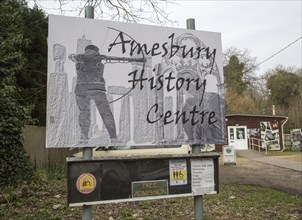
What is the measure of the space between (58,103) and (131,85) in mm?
688

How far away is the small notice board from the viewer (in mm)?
3057

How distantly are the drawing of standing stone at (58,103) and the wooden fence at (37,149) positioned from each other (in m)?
7.93

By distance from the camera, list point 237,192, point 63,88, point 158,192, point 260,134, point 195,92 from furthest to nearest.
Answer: point 260,134
point 237,192
point 195,92
point 158,192
point 63,88

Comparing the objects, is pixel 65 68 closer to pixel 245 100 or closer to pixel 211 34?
pixel 211 34

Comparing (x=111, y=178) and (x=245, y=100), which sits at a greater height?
(x=245, y=100)

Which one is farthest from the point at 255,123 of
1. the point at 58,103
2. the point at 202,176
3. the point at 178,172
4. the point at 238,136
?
the point at 58,103

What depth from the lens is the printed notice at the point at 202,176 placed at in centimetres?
345

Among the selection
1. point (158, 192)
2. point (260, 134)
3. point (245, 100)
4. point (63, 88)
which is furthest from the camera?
point (245, 100)

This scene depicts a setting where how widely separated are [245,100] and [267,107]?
498 cm

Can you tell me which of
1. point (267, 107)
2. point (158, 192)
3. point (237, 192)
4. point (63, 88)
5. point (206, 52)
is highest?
point (267, 107)

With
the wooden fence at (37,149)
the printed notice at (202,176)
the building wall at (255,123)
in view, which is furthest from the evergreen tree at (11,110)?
the building wall at (255,123)

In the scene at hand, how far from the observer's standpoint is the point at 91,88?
10.3 ft

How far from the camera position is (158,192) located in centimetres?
328

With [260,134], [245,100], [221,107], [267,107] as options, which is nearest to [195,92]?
[221,107]
